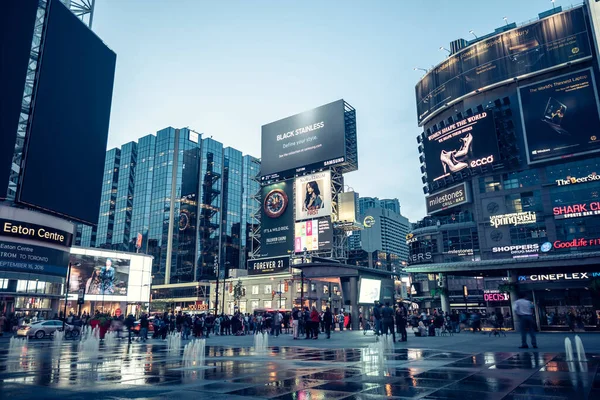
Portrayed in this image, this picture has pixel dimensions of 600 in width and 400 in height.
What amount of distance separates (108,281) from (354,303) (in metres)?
47.3

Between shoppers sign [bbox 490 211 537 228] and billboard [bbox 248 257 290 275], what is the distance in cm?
3107

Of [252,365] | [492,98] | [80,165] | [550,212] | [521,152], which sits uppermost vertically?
[492,98]

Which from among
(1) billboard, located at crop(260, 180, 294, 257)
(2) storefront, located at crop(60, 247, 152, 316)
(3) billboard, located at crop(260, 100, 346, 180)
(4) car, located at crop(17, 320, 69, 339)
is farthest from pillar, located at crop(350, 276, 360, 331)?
(2) storefront, located at crop(60, 247, 152, 316)

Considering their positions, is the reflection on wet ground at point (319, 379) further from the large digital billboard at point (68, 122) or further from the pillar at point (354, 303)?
the large digital billboard at point (68, 122)

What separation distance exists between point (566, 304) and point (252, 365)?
47.6 m

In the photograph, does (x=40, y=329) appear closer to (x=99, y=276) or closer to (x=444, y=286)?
(x=99, y=276)

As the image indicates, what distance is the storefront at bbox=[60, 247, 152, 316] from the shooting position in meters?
68.6

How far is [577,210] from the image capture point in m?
48.8

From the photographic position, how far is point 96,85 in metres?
49.4

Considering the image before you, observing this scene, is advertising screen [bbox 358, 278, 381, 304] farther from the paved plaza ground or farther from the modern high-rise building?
the modern high-rise building

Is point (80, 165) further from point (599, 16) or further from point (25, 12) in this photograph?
point (599, 16)

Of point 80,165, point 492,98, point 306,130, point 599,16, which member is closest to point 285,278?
point 306,130

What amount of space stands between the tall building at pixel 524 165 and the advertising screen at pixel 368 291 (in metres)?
5.41

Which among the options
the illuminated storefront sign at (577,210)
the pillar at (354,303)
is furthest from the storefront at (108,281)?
the illuminated storefront sign at (577,210)
